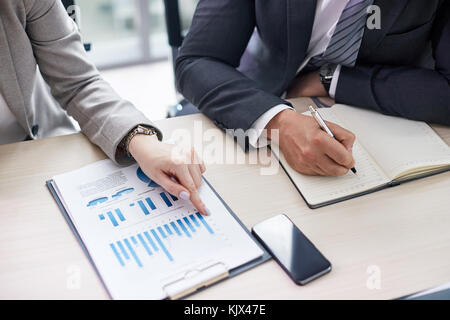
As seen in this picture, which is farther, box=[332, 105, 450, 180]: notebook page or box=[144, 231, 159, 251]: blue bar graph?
box=[332, 105, 450, 180]: notebook page

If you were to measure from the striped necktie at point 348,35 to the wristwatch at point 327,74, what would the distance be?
2cm

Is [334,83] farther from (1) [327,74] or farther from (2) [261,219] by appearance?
(2) [261,219]

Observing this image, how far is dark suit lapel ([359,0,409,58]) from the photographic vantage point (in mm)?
995

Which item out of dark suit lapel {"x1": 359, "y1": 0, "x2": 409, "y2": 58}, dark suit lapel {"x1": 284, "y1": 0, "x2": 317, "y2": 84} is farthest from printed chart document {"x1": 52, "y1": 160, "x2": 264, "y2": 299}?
dark suit lapel {"x1": 359, "y1": 0, "x2": 409, "y2": 58}

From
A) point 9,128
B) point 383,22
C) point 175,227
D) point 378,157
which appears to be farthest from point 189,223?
A: point 383,22

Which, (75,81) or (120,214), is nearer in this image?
(120,214)

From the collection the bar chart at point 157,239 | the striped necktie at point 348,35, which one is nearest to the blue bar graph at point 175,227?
the bar chart at point 157,239

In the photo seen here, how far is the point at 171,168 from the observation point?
77 cm

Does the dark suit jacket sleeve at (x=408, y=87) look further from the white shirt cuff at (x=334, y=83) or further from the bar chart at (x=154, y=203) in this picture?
the bar chart at (x=154, y=203)

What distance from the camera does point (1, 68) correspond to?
0.88 metres

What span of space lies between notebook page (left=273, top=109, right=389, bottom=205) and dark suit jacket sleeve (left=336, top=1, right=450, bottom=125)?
196mm

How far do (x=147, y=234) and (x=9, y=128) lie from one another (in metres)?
0.52

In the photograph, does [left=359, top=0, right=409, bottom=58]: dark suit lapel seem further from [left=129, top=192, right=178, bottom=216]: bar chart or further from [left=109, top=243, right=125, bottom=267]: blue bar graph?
[left=109, top=243, right=125, bottom=267]: blue bar graph
